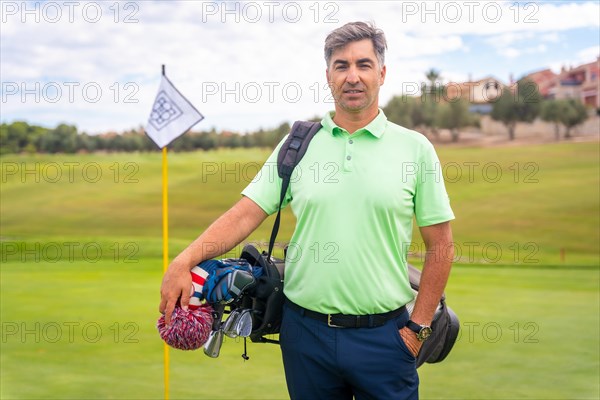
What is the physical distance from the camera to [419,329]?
7.84 ft

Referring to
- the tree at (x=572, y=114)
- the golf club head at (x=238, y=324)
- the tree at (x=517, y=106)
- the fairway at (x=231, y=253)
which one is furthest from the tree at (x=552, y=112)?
the golf club head at (x=238, y=324)

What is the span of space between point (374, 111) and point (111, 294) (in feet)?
22.5

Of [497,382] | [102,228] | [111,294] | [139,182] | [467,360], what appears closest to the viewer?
[497,382]

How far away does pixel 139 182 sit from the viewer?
22.3 meters

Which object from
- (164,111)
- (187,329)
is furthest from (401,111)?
(187,329)

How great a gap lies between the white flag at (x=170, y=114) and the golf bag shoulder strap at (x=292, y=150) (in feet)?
10.1

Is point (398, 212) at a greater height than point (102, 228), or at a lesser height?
greater

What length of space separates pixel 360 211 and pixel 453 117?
2400 cm

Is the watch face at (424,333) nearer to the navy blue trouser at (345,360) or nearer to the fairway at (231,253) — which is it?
the navy blue trouser at (345,360)

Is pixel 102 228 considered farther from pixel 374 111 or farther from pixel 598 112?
pixel 374 111

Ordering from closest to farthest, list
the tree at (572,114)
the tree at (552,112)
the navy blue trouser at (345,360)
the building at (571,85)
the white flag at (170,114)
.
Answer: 1. the navy blue trouser at (345,360)
2. the white flag at (170,114)
3. the tree at (572,114)
4. the tree at (552,112)
5. the building at (571,85)

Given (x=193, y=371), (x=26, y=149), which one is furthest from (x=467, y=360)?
(x=26, y=149)

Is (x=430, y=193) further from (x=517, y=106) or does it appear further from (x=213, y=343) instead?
(x=517, y=106)

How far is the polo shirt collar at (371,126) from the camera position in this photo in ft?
7.67
